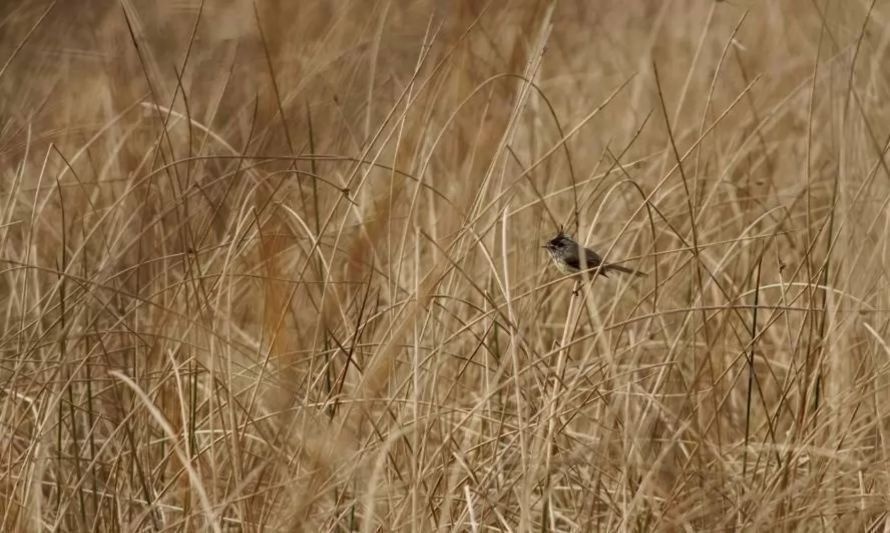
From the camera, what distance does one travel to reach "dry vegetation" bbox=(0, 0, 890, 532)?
2027 millimetres

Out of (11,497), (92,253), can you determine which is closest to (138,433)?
(11,497)

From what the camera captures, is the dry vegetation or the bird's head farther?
the bird's head

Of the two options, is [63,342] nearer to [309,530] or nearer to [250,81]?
[309,530]

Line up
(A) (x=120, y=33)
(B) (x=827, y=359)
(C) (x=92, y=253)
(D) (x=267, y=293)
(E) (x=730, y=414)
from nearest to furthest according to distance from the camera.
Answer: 1. (D) (x=267, y=293)
2. (B) (x=827, y=359)
3. (E) (x=730, y=414)
4. (C) (x=92, y=253)
5. (A) (x=120, y=33)

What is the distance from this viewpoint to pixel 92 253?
347 centimetres

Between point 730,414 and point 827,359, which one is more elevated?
point 827,359

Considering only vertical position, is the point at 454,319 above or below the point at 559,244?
below

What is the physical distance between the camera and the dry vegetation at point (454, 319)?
6.65 feet

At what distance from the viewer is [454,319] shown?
9.30ft

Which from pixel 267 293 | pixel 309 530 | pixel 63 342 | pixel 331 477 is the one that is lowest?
pixel 309 530

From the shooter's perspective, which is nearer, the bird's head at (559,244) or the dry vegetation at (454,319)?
the dry vegetation at (454,319)

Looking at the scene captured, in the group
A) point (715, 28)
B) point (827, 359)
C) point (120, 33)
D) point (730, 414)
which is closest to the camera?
point (827, 359)

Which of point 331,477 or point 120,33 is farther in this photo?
point 120,33

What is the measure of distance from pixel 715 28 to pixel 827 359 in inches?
168
